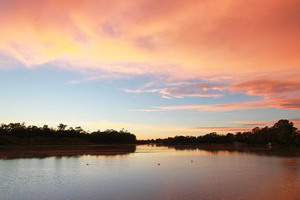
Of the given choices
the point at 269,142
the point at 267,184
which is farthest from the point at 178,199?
the point at 269,142

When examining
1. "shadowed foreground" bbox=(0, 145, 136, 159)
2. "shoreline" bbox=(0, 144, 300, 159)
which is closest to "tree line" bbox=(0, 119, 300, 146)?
"shoreline" bbox=(0, 144, 300, 159)

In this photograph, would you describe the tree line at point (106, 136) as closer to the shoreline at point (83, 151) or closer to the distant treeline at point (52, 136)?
the distant treeline at point (52, 136)

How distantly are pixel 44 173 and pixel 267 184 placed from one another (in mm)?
19959

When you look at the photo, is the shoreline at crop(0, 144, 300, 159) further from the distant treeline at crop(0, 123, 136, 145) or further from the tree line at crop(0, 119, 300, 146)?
the distant treeline at crop(0, 123, 136, 145)

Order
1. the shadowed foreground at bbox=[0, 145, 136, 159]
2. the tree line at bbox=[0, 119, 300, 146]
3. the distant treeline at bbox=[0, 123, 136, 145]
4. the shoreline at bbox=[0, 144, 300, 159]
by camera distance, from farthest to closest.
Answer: the distant treeline at bbox=[0, 123, 136, 145] → the tree line at bbox=[0, 119, 300, 146] → the shoreline at bbox=[0, 144, 300, 159] → the shadowed foreground at bbox=[0, 145, 136, 159]

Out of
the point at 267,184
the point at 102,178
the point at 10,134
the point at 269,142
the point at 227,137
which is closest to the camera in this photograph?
the point at 267,184

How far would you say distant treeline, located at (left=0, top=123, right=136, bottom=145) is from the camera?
4813 inches

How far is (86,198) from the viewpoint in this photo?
15.1 meters

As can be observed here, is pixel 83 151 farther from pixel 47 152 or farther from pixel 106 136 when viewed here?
pixel 106 136

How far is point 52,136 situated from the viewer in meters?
142

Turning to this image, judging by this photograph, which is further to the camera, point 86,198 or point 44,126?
point 44,126

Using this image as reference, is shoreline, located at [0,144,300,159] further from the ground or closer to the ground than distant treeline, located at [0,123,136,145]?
closer to the ground

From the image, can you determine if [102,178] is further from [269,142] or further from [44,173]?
[269,142]

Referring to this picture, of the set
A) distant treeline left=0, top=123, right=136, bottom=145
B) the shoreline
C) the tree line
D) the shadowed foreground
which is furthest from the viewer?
distant treeline left=0, top=123, right=136, bottom=145
